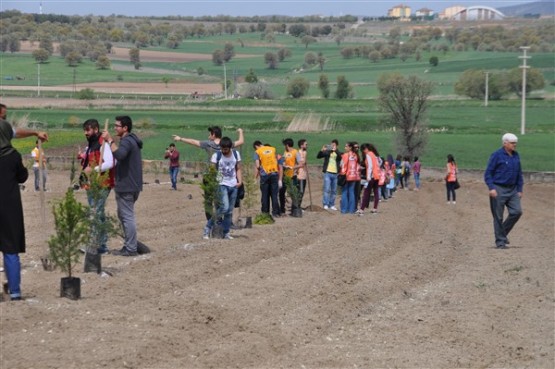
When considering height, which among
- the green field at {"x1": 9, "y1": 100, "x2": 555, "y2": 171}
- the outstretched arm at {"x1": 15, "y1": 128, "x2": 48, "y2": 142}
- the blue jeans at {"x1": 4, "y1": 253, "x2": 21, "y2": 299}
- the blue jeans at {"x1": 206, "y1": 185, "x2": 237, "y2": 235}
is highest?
the outstretched arm at {"x1": 15, "y1": 128, "x2": 48, "y2": 142}

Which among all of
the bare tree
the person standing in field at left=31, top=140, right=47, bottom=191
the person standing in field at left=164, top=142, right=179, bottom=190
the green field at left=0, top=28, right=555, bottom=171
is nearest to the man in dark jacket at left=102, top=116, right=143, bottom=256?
the person standing in field at left=31, top=140, right=47, bottom=191

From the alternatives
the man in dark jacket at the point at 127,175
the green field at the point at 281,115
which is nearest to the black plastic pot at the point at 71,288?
the man in dark jacket at the point at 127,175

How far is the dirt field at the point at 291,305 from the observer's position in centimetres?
1016

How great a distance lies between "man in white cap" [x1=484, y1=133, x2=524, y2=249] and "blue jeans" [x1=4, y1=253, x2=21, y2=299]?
9195mm

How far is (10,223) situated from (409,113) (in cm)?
4524

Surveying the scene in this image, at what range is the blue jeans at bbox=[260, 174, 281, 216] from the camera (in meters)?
21.7

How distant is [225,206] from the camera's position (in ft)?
55.9

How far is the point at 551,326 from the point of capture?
13.2 m

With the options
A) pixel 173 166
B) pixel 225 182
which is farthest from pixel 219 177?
pixel 173 166

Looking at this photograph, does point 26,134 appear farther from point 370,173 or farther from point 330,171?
point 330,171

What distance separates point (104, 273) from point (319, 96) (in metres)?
121

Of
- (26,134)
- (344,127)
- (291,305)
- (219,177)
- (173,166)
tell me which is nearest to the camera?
(26,134)

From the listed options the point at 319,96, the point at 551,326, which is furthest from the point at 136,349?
the point at 319,96

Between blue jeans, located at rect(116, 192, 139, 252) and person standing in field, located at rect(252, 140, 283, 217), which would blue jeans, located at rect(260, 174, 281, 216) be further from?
blue jeans, located at rect(116, 192, 139, 252)
